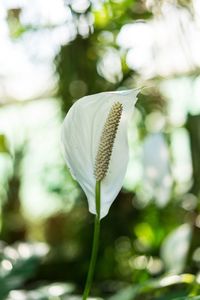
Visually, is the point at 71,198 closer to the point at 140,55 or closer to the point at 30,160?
the point at 30,160

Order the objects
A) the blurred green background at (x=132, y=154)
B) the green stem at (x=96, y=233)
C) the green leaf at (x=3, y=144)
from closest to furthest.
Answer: the green stem at (x=96, y=233) → the green leaf at (x=3, y=144) → the blurred green background at (x=132, y=154)

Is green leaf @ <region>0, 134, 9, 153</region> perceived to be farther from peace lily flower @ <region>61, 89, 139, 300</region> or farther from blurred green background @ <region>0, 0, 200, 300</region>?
peace lily flower @ <region>61, 89, 139, 300</region>

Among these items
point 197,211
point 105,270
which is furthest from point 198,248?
point 105,270

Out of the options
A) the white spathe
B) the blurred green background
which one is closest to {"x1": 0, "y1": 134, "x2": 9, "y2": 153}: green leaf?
the blurred green background

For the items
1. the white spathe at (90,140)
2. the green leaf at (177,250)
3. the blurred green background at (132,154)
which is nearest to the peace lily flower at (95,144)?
the white spathe at (90,140)

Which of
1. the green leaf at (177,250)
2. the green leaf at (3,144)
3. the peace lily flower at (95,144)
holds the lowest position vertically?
the green leaf at (177,250)

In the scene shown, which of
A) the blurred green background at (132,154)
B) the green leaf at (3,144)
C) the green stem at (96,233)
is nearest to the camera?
the green stem at (96,233)

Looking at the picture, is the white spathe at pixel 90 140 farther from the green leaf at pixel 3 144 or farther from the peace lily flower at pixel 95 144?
the green leaf at pixel 3 144
